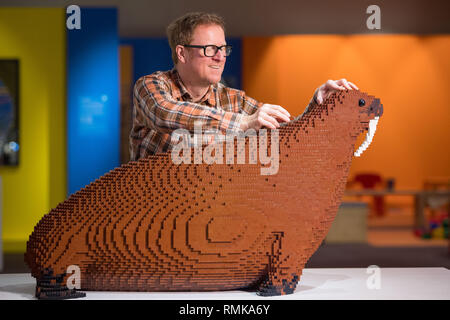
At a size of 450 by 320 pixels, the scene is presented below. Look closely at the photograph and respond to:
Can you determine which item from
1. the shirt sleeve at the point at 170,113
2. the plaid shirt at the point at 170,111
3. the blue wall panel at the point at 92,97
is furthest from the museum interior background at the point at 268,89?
the shirt sleeve at the point at 170,113

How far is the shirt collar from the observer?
5.10 feet

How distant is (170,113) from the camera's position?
4.44ft

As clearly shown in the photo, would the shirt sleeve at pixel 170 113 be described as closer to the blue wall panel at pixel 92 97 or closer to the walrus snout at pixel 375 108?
the walrus snout at pixel 375 108

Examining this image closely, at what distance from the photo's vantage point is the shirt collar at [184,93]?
5.10 ft

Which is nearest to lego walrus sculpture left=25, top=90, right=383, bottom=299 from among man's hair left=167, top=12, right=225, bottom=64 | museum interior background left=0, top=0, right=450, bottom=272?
man's hair left=167, top=12, right=225, bottom=64

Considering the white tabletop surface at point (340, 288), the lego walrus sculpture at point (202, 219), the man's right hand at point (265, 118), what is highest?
the man's right hand at point (265, 118)

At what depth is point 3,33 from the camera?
6.05 meters

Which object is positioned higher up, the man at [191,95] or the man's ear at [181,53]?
the man's ear at [181,53]

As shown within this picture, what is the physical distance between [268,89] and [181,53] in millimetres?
6857

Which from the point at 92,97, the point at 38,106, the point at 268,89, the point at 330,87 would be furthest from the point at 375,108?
the point at 268,89

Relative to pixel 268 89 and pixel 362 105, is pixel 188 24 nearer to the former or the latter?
pixel 362 105
